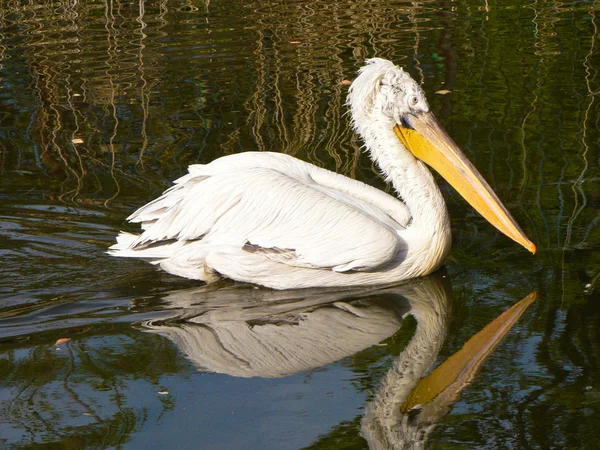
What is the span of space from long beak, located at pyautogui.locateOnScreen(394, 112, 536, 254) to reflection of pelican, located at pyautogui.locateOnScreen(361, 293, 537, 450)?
0.58m

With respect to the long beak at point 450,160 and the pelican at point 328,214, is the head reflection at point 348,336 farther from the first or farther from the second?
the long beak at point 450,160

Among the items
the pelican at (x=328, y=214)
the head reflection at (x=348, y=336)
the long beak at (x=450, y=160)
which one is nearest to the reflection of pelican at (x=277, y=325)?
the head reflection at (x=348, y=336)

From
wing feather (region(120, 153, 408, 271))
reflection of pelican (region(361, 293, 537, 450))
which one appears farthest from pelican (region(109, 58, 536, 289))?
reflection of pelican (region(361, 293, 537, 450))

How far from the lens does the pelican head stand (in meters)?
4.68

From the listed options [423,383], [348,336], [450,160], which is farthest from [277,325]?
[450,160]

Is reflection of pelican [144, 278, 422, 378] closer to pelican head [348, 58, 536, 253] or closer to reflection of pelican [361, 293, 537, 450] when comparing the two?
reflection of pelican [361, 293, 537, 450]

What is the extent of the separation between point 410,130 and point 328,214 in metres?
0.65

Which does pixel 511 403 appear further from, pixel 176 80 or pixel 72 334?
pixel 176 80

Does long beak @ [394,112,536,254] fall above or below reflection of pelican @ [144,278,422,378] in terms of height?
above

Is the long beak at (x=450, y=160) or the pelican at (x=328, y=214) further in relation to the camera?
the long beak at (x=450, y=160)

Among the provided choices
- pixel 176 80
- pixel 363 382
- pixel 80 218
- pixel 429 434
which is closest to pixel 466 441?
pixel 429 434

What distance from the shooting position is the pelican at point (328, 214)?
450cm

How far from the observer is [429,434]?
316 cm

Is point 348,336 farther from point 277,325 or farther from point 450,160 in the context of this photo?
point 450,160
